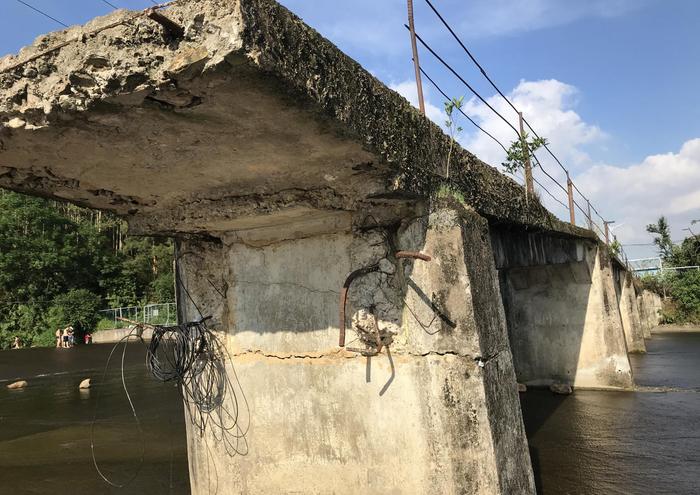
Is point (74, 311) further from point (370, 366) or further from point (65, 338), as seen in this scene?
point (370, 366)

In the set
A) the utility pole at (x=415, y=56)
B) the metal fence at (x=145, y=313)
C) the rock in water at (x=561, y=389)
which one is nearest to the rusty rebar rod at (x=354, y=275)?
the utility pole at (x=415, y=56)

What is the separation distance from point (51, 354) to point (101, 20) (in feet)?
76.0

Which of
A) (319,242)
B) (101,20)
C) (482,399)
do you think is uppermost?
(101,20)

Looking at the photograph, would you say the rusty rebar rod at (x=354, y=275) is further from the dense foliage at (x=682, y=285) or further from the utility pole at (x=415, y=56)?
the dense foliage at (x=682, y=285)

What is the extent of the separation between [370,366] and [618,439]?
478 cm

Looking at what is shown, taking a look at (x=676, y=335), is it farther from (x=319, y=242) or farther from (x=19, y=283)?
(x=19, y=283)

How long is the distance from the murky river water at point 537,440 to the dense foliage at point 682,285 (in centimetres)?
1579

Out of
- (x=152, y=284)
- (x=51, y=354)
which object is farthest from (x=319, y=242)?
(x=152, y=284)

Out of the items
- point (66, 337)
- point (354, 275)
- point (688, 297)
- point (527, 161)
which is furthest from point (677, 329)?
point (66, 337)

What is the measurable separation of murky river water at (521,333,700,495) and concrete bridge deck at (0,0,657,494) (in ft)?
7.33

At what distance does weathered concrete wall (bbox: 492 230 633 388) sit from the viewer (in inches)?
376

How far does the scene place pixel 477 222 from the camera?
3.95 metres

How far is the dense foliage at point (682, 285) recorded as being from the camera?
26.1 metres

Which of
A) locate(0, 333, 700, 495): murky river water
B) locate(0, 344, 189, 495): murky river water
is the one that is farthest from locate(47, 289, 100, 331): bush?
locate(0, 333, 700, 495): murky river water
